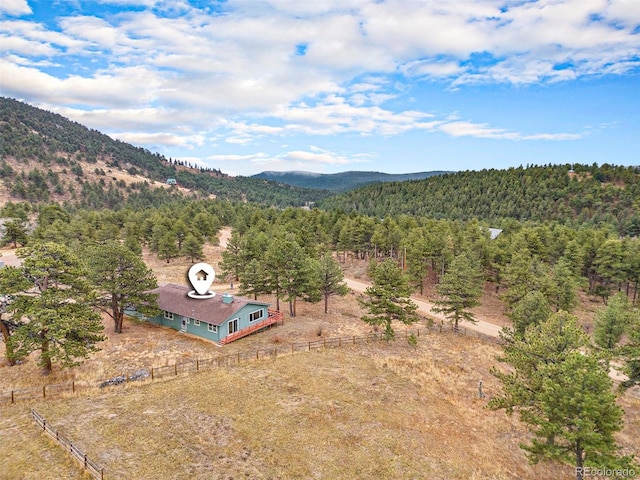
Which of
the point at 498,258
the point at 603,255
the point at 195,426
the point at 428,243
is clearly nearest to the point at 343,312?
the point at 428,243

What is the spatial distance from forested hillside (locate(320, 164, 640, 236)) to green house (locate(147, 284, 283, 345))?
105 meters

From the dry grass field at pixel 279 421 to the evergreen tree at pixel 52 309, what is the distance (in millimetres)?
2881

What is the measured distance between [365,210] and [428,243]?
12343 cm

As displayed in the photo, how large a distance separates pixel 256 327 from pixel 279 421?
62.1 ft

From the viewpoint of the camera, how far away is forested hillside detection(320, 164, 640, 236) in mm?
135500

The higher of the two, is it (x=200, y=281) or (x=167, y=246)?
(x=167, y=246)

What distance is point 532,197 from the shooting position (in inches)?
6053

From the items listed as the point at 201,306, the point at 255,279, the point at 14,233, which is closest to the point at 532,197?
the point at 255,279

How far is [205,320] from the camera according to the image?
36.9 meters

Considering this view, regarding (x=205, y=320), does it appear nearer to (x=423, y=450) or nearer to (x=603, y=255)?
(x=423, y=450)

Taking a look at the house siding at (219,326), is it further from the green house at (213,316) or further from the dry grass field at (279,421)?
the dry grass field at (279,421)

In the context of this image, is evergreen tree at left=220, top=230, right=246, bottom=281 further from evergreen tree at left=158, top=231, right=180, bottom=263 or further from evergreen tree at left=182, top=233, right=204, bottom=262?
evergreen tree at left=158, top=231, right=180, bottom=263

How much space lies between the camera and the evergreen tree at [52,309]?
24.4m

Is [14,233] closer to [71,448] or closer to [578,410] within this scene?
[71,448]
